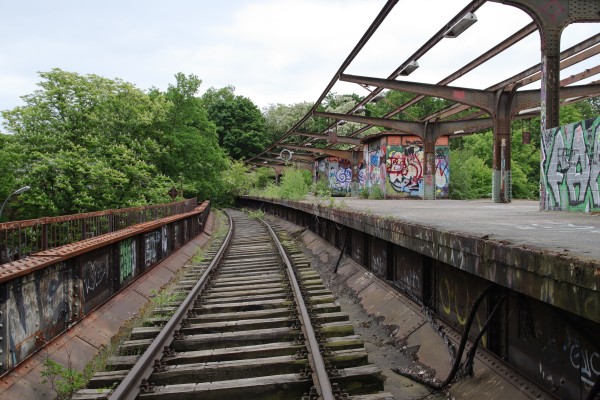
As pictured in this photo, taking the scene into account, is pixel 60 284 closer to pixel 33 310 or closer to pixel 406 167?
pixel 33 310

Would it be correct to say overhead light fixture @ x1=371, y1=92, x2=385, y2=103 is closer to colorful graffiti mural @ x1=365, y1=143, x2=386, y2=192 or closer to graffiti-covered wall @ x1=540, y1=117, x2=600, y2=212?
graffiti-covered wall @ x1=540, y1=117, x2=600, y2=212

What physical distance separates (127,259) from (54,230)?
6.91 feet

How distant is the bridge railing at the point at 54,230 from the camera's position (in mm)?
6070

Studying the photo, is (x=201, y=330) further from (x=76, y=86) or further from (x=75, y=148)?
(x=76, y=86)

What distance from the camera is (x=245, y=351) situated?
17.3 ft

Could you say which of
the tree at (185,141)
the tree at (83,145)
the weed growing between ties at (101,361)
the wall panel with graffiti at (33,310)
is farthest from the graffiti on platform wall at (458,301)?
the tree at (185,141)

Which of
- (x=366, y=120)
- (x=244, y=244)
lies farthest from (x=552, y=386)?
(x=366, y=120)

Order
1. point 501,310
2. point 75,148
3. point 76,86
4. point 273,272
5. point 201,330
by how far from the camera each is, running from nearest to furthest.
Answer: point 501,310 → point 201,330 → point 273,272 → point 75,148 → point 76,86

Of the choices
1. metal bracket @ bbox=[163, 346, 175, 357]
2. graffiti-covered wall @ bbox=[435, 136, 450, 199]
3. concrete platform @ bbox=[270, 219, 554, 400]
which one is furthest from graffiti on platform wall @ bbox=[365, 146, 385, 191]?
metal bracket @ bbox=[163, 346, 175, 357]

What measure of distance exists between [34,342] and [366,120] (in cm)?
2078

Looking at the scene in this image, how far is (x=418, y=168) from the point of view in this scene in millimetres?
27625

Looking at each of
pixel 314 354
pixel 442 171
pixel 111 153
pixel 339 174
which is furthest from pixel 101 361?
pixel 339 174

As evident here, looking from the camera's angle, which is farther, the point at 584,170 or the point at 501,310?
the point at 584,170

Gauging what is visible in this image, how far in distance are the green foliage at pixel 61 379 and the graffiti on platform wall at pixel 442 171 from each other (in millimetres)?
24307
